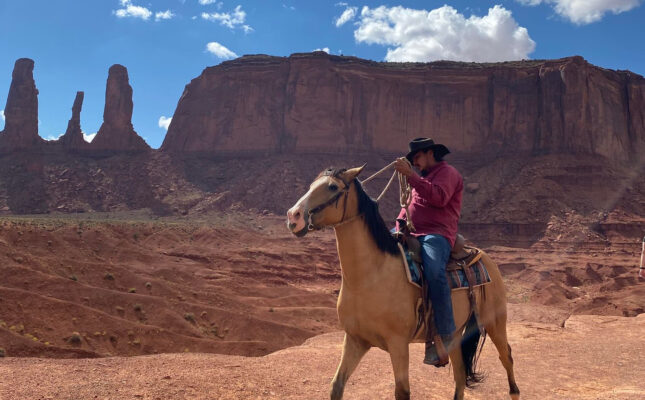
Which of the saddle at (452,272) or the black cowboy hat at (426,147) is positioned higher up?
the black cowboy hat at (426,147)

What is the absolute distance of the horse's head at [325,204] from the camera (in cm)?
367

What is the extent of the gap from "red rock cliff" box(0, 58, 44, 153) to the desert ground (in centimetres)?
3995

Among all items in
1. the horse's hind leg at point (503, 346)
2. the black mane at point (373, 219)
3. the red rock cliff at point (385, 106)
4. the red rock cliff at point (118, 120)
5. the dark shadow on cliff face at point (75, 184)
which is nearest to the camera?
the black mane at point (373, 219)

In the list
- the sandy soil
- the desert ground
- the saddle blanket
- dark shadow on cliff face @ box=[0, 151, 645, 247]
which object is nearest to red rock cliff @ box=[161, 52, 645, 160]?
dark shadow on cliff face @ box=[0, 151, 645, 247]

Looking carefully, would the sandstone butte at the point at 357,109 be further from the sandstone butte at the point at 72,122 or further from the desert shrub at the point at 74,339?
the desert shrub at the point at 74,339

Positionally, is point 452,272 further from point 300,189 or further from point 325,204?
point 300,189

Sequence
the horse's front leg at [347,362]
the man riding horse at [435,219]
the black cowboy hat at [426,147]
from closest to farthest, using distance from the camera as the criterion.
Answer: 1. the horse's front leg at [347,362]
2. the man riding horse at [435,219]
3. the black cowboy hat at [426,147]

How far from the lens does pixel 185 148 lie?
2785 inches

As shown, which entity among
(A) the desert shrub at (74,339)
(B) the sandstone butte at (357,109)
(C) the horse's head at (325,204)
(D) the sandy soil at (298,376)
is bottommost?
(A) the desert shrub at (74,339)

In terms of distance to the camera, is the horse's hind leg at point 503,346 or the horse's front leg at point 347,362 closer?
the horse's front leg at point 347,362

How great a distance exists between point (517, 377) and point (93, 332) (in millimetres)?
11324

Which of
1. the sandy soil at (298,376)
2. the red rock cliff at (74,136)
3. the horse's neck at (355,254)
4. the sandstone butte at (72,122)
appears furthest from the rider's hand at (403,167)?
the red rock cliff at (74,136)

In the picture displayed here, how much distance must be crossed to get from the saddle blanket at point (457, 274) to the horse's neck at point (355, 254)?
35 centimetres

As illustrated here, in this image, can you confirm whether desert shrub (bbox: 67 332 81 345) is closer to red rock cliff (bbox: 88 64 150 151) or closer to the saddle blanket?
the saddle blanket
